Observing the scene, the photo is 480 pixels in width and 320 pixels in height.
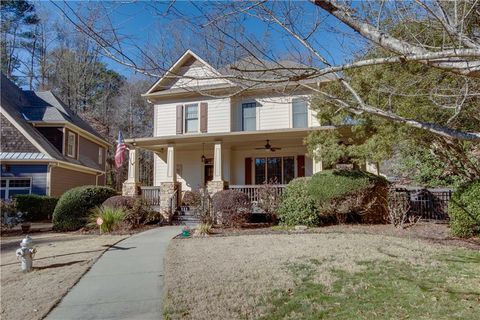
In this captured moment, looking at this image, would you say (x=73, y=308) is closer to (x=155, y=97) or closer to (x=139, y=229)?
(x=139, y=229)

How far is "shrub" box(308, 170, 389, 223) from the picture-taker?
1164 cm

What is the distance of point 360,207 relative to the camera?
11.9 metres

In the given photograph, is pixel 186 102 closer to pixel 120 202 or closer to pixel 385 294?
pixel 120 202

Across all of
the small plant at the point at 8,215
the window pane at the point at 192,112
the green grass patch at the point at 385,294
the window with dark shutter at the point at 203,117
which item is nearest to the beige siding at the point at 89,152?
the window pane at the point at 192,112

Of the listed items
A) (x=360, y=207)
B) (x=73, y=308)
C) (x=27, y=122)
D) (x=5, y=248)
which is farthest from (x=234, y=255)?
(x=27, y=122)

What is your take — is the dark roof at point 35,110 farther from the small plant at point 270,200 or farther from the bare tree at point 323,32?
the bare tree at point 323,32

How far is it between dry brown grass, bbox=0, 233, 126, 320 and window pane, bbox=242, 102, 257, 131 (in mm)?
8087

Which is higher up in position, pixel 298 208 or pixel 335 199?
pixel 335 199

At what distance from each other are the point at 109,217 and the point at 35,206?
7.62m

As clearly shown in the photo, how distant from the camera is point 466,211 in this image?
951 centimetres

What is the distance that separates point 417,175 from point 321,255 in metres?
11.8

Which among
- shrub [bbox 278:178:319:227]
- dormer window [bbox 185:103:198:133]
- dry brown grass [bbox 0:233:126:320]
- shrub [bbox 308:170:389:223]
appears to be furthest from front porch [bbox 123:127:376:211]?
dry brown grass [bbox 0:233:126:320]

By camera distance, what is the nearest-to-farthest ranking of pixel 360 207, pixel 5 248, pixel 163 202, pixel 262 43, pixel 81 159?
pixel 262 43
pixel 5 248
pixel 360 207
pixel 163 202
pixel 81 159

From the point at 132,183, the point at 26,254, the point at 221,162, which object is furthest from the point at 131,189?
the point at 26,254
